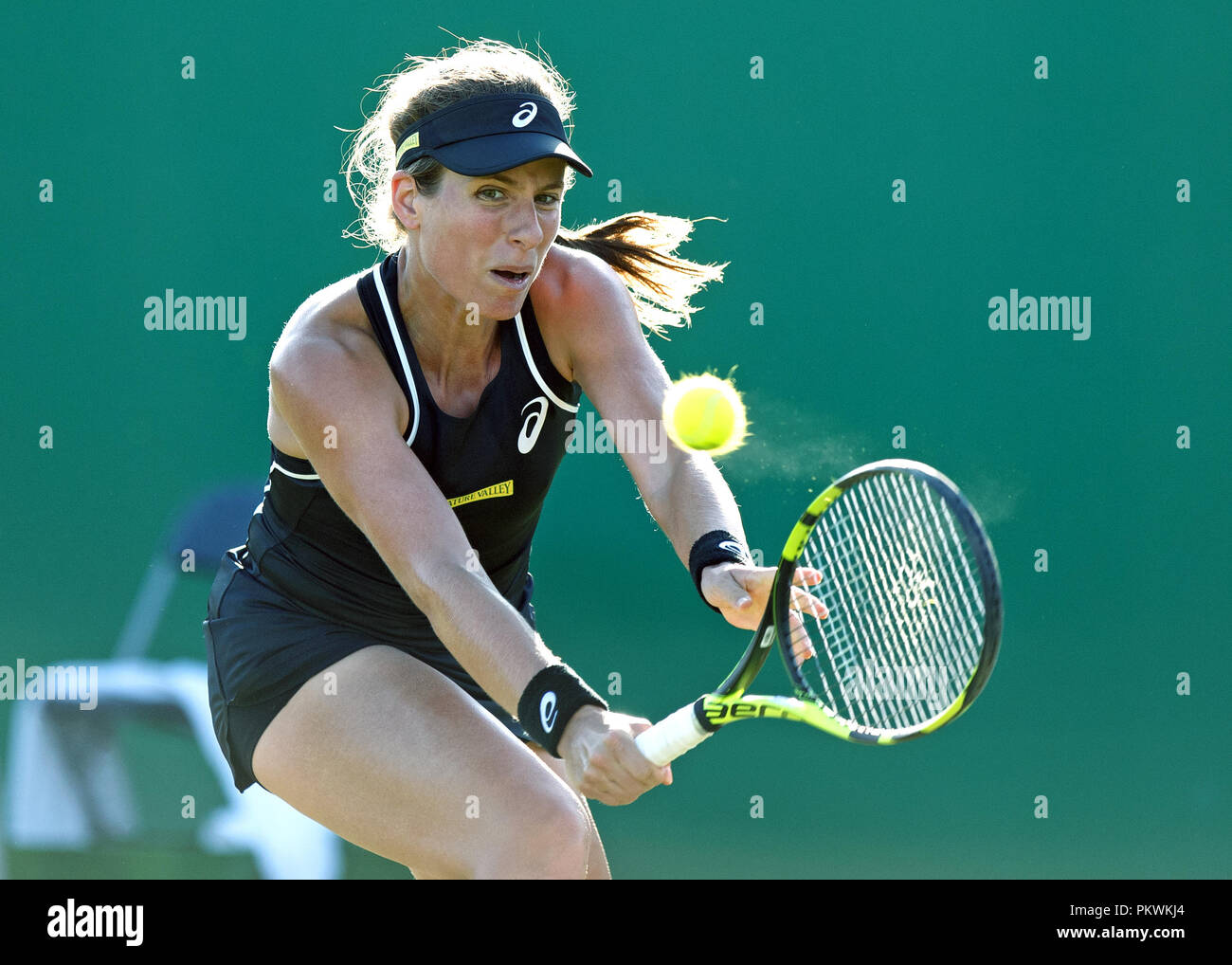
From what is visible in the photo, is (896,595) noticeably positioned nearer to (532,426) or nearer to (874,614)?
(874,614)

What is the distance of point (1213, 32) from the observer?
3.25 m

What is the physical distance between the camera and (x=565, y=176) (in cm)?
210

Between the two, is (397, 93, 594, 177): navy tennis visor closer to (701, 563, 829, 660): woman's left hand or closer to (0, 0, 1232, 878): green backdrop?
(701, 563, 829, 660): woman's left hand

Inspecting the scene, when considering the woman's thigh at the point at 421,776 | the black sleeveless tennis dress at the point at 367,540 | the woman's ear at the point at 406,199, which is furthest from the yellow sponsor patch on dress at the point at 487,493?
the woman's ear at the point at 406,199

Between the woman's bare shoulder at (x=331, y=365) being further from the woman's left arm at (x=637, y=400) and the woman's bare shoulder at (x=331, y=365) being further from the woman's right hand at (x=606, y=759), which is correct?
the woman's right hand at (x=606, y=759)

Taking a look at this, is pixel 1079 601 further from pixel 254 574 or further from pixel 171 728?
pixel 171 728

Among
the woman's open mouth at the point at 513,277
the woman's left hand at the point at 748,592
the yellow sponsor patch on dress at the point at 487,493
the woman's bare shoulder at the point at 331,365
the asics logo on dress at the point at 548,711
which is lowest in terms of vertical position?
the asics logo on dress at the point at 548,711

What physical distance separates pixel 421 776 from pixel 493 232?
0.75 meters

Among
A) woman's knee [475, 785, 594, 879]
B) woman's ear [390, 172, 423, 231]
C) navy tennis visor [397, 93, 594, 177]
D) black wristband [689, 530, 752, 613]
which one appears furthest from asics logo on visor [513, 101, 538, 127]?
woman's knee [475, 785, 594, 879]

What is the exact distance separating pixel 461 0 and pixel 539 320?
4.59 feet

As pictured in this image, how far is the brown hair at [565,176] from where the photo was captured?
211cm

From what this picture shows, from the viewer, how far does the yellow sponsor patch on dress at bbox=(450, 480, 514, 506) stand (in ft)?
7.06

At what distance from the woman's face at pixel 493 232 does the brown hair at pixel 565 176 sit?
5 cm

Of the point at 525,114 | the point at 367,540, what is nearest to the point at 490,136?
the point at 525,114
